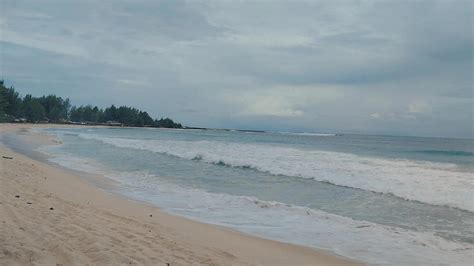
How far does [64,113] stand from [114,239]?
469 feet

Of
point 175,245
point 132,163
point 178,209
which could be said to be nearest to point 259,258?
point 175,245

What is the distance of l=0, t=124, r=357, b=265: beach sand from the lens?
185 inches

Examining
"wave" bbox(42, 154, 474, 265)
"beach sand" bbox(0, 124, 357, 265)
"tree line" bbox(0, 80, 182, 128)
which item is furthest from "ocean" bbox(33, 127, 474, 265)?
"tree line" bbox(0, 80, 182, 128)

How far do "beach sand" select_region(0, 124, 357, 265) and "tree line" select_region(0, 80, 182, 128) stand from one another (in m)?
82.9

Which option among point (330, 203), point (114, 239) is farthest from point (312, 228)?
point (114, 239)

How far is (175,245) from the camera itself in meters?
Result: 5.85

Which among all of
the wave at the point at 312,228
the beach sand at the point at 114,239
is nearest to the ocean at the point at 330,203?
the wave at the point at 312,228

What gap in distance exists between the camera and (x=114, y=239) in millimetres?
5598

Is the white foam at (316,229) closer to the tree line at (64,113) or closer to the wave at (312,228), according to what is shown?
the wave at (312,228)

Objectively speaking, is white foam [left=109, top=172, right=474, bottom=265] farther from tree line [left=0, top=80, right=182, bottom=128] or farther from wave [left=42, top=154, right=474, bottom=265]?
tree line [left=0, top=80, right=182, bottom=128]

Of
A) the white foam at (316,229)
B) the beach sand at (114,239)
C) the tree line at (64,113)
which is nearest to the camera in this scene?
the beach sand at (114,239)

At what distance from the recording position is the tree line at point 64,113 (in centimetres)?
9744

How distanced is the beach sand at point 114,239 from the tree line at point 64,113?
82.9 meters

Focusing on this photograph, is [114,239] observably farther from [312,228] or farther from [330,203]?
[330,203]
